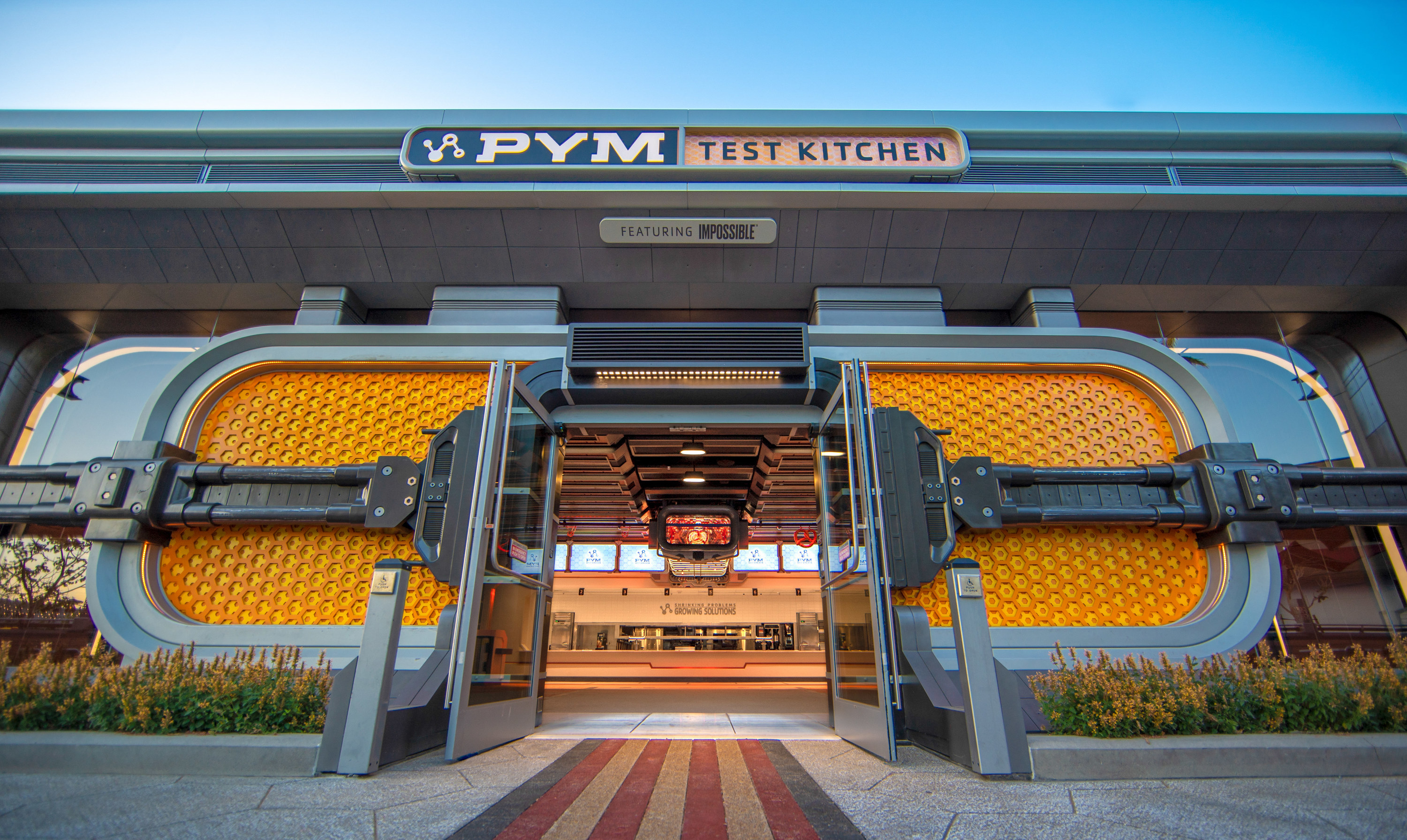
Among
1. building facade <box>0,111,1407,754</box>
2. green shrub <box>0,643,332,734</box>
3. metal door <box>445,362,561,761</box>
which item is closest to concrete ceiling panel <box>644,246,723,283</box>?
building facade <box>0,111,1407,754</box>

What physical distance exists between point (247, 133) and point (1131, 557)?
10287mm

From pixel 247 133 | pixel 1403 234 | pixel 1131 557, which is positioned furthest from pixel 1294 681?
pixel 247 133

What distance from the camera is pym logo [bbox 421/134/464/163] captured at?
6.09 meters

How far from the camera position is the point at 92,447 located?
666 centimetres

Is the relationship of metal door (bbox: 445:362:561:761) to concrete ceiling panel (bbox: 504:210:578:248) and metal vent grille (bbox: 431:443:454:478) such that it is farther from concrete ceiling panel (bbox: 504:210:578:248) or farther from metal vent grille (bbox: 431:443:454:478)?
concrete ceiling panel (bbox: 504:210:578:248)

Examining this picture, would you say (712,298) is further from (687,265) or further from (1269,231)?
(1269,231)

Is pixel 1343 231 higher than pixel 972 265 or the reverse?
higher

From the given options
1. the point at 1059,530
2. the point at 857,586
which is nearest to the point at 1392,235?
the point at 1059,530

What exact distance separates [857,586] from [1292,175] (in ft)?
22.1

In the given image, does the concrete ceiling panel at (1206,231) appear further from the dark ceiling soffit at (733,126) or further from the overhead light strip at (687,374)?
the overhead light strip at (687,374)

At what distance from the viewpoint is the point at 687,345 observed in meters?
6.30

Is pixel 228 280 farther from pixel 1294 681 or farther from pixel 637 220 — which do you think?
pixel 1294 681

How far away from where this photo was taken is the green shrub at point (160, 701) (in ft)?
10.8

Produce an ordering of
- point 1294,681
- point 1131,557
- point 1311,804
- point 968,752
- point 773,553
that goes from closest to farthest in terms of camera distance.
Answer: point 1311,804, point 968,752, point 1294,681, point 1131,557, point 773,553
